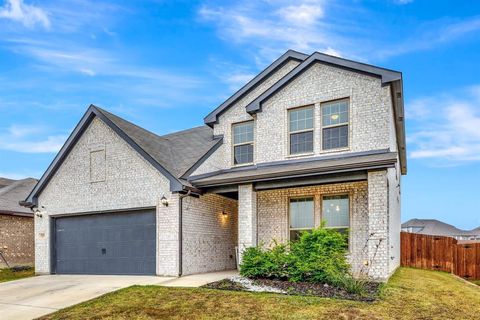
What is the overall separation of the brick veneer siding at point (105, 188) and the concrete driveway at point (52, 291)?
5.09ft

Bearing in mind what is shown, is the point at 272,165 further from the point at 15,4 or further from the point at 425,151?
the point at 425,151

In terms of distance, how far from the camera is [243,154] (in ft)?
48.8

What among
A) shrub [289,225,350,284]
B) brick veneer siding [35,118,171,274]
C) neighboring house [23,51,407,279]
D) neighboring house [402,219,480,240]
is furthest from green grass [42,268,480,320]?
neighboring house [402,219,480,240]

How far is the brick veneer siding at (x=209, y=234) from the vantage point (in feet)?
43.0

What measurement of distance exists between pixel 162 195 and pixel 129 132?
3.04 metres

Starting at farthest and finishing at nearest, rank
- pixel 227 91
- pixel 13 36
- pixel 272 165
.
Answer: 1. pixel 227 91
2. pixel 13 36
3. pixel 272 165

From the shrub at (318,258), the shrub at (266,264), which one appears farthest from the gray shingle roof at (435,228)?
the shrub at (266,264)

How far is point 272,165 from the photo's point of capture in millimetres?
13609

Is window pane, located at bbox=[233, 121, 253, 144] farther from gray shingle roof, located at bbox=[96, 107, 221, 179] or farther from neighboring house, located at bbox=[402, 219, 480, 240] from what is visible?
neighboring house, located at bbox=[402, 219, 480, 240]

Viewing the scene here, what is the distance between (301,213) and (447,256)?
8.39 m

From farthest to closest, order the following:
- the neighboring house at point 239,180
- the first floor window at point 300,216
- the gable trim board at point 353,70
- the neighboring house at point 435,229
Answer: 1. the neighboring house at point 435,229
2. the first floor window at point 300,216
3. the gable trim board at point 353,70
4. the neighboring house at point 239,180

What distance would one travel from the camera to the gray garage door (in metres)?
13.4

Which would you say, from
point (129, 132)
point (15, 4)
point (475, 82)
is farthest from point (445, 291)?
point (15, 4)

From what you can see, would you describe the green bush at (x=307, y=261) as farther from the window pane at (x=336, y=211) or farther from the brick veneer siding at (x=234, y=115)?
the brick veneer siding at (x=234, y=115)
